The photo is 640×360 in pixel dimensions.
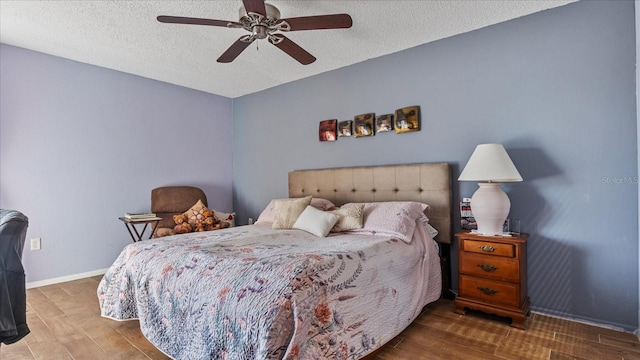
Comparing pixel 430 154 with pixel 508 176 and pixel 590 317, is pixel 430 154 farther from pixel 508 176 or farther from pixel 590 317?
pixel 590 317

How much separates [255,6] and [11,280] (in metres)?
1.79

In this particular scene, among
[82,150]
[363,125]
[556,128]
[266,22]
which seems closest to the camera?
[266,22]

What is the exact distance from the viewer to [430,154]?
2961 millimetres

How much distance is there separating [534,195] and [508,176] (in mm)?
431

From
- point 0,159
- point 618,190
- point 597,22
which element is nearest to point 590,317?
point 618,190

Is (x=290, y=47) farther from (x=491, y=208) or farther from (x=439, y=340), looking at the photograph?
(x=439, y=340)

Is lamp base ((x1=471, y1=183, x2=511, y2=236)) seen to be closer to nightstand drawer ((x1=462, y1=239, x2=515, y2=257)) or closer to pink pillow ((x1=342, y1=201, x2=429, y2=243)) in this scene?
nightstand drawer ((x1=462, y1=239, x2=515, y2=257))

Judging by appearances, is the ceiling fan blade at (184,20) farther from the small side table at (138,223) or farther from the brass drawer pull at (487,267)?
the brass drawer pull at (487,267)

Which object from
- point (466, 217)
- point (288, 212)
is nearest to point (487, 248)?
point (466, 217)

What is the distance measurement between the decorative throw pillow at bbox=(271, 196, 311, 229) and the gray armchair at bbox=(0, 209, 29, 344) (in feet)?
A: 5.85

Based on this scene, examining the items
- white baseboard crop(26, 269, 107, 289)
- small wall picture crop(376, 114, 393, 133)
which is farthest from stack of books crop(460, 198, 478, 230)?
white baseboard crop(26, 269, 107, 289)

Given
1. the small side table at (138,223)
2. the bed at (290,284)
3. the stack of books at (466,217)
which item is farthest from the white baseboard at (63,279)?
the stack of books at (466,217)

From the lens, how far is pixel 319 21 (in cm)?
205

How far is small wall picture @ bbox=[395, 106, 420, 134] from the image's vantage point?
3016 mm
